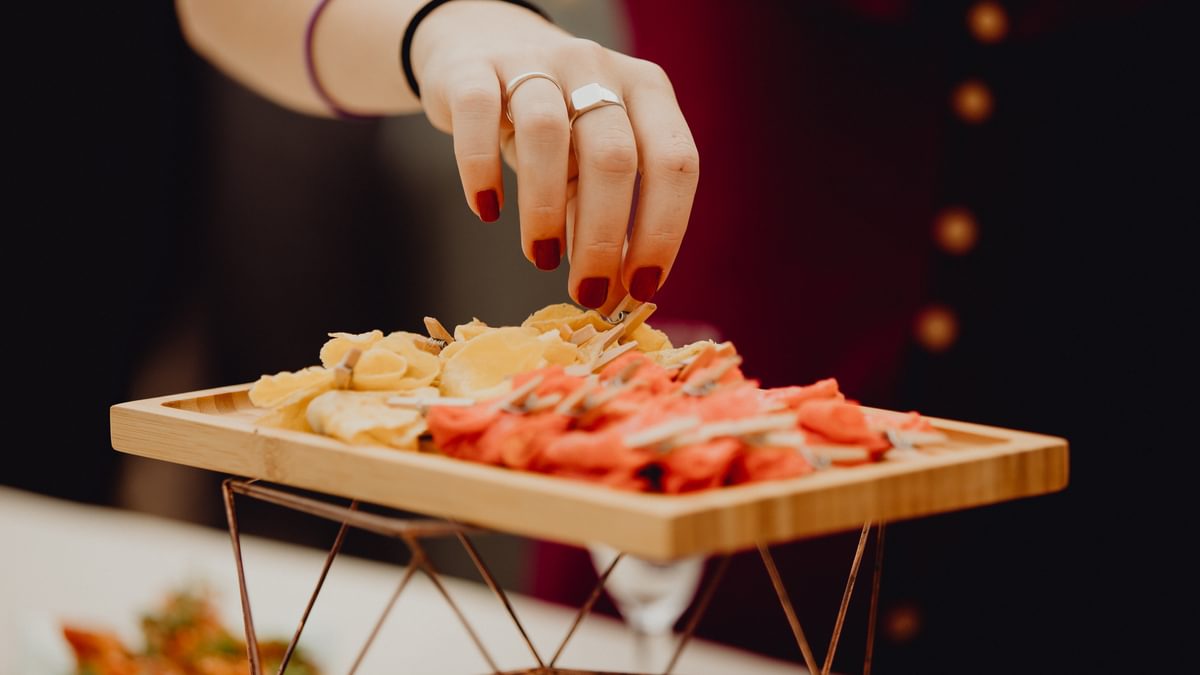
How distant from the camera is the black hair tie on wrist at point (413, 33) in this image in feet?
3.39

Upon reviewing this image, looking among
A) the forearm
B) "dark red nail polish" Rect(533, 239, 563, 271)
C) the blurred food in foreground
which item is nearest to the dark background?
the forearm

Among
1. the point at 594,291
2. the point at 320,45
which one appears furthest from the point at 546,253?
the point at 320,45

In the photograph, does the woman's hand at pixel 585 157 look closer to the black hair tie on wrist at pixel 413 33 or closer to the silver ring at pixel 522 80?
the silver ring at pixel 522 80

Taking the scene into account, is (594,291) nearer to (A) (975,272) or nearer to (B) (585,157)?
(B) (585,157)

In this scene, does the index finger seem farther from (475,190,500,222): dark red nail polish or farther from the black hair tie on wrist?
the black hair tie on wrist

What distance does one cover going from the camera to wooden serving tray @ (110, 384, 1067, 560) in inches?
20.1

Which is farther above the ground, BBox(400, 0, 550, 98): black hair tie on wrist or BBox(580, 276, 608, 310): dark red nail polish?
BBox(400, 0, 550, 98): black hair tie on wrist

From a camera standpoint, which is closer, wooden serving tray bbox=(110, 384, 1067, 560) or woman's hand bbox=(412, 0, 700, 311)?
wooden serving tray bbox=(110, 384, 1067, 560)

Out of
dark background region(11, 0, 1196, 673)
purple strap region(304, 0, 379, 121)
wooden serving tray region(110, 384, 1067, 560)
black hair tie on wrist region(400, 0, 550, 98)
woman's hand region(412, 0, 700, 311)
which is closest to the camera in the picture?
wooden serving tray region(110, 384, 1067, 560)

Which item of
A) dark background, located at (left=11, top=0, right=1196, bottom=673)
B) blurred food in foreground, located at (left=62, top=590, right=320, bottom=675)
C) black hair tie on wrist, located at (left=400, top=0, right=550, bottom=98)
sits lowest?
blurred food in foreground, located at (left=62, top=590, right=320, bottom=675)

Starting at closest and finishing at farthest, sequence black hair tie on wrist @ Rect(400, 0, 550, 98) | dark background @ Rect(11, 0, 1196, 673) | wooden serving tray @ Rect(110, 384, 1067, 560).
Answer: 1. wooden serving tray @ Rect(110, 384, 1067, 560)
2. black hair tie on wrist @ Rect(400, 0, 550, 98)
3. dark background @ Rect(11, 0, 1196, 673)

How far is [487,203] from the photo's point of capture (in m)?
0.82

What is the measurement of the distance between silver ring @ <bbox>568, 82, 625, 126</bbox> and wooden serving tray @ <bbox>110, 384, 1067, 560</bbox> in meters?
0.30

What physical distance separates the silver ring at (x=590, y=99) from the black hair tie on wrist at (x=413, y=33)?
268 millimetres
